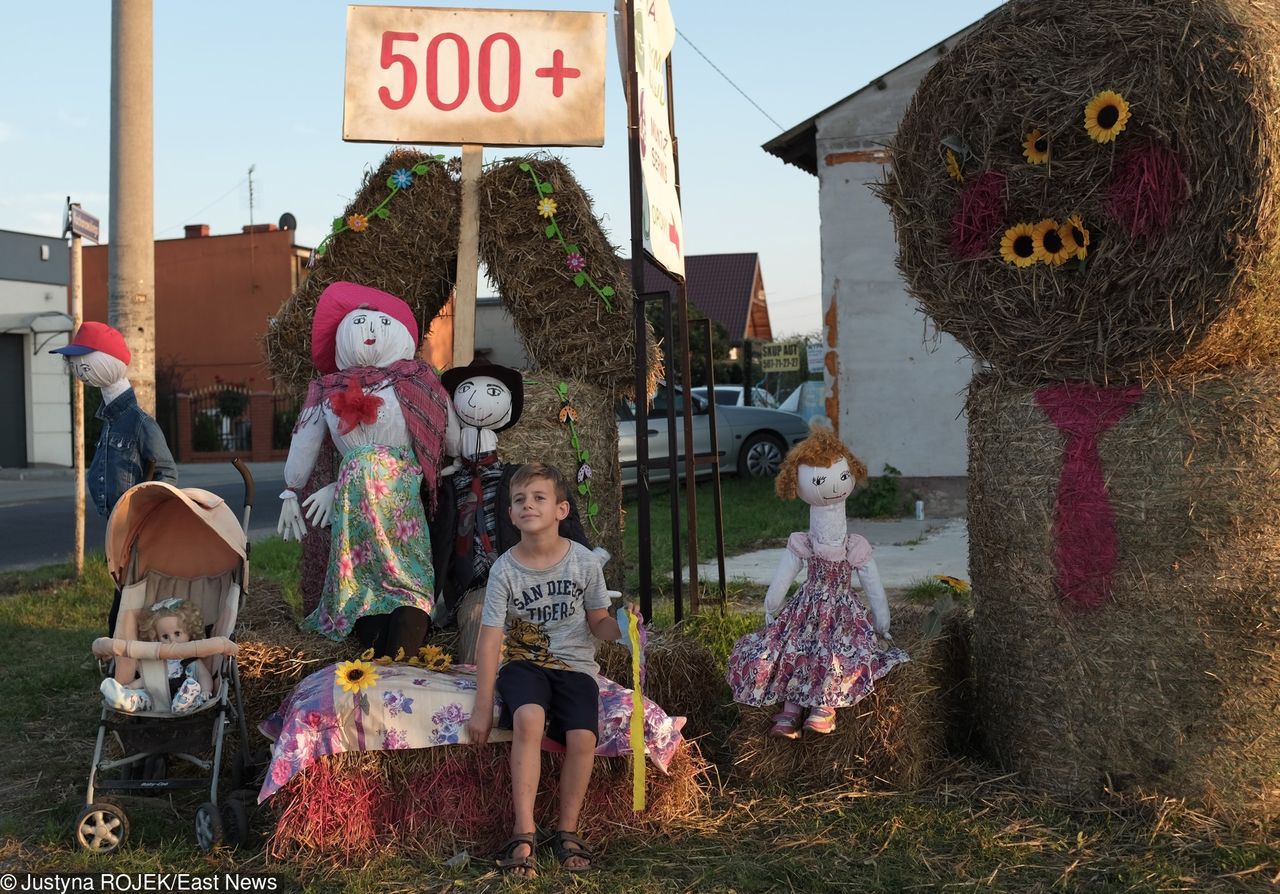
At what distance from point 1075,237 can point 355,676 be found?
8.97 feet

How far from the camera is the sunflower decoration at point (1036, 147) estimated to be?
389 cm

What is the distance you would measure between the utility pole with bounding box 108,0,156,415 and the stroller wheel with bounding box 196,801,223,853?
193 inches

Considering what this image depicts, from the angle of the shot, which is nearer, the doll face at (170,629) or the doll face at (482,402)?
the doll face at (170,629)

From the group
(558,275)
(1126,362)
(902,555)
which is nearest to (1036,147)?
(1126,362)

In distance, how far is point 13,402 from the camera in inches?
938

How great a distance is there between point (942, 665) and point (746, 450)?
37.4 feet

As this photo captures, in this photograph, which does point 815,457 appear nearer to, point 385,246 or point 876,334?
point 385,246

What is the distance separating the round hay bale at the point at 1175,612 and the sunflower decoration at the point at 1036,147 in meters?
0.78

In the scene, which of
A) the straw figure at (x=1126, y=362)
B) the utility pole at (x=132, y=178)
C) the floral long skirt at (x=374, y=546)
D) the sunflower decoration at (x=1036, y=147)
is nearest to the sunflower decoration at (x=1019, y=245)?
the straw figure at (x=1126, y=362)

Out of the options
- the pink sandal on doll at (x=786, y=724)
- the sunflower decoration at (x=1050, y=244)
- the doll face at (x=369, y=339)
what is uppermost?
the sunflower decoration at (x=1050, y=244)

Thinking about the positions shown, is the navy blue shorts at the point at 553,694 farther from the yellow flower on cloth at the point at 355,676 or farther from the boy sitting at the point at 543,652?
the yellow flower on cloth at the point at 355,676

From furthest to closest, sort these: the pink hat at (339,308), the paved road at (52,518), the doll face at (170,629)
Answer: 1. the paved road at (52,518)
2. the pink hat at (339,308)
3. the doll face at (170,629)

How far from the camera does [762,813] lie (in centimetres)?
394

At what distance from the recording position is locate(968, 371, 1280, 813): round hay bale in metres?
3.69
